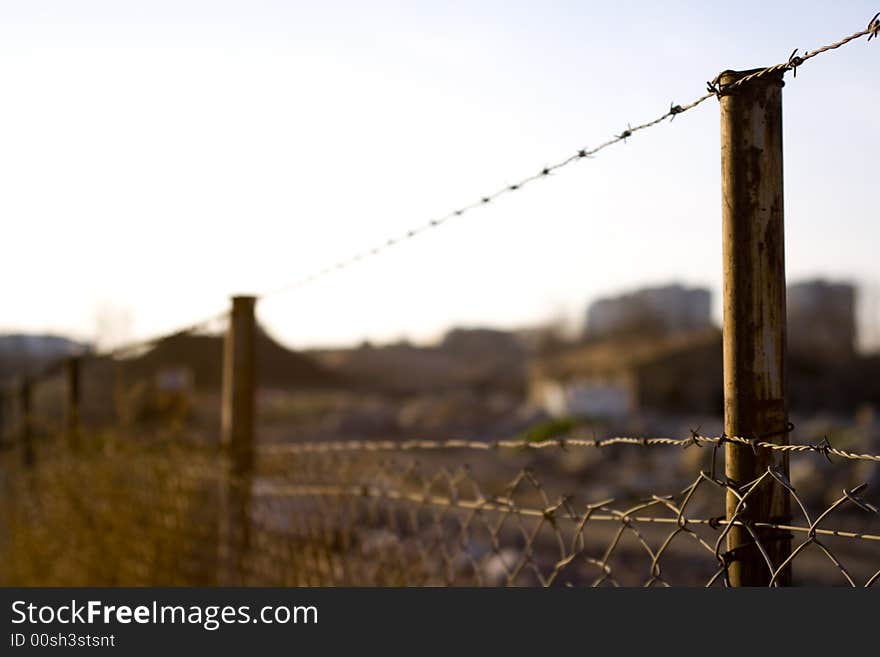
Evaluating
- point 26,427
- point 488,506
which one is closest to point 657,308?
point 26,427

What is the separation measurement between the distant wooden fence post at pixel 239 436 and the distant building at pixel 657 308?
86.7 metres

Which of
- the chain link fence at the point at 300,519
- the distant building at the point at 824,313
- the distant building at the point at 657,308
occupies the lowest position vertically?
the chain link fence at the point at 300,519

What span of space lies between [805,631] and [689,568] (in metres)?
10.2

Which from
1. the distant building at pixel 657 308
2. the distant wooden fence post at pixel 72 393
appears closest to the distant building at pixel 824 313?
the distant building at pixel 657 308

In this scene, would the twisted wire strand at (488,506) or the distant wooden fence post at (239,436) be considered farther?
the distant wooden fence post at (239,436)

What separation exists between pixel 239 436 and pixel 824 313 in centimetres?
7720

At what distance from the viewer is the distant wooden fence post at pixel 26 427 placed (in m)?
6.68

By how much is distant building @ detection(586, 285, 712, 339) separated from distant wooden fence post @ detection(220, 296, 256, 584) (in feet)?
284

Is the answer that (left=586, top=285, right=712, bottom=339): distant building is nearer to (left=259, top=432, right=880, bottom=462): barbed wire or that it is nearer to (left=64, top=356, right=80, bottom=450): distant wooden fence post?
(left=64, top=356, right=80, bottom=450): distant wooden fence post

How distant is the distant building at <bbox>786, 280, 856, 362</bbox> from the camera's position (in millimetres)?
70875

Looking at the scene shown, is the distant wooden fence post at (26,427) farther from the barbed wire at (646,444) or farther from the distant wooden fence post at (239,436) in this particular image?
the barbed wire at (646,444)

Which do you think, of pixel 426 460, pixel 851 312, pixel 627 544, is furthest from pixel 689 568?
pixel 851 312

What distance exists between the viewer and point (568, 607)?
185 cm

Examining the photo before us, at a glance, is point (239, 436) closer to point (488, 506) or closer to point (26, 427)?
point (488, 506)
